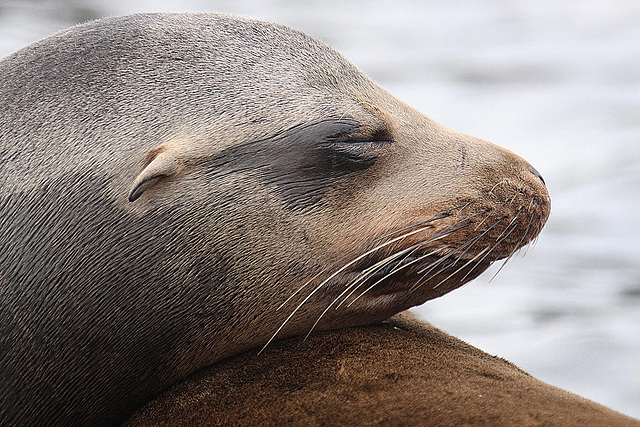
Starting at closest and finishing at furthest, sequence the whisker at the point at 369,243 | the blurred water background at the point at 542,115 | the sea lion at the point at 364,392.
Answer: the sea lion at the point at 364,392
the whisker at the point at 369,243
the blurred water background at the point at 542,115

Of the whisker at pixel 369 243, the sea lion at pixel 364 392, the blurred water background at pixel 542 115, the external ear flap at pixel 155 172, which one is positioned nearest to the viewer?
the sea lion at pixel 364 392

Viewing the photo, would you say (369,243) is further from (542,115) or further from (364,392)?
(542,115)

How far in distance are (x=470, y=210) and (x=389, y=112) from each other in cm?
34

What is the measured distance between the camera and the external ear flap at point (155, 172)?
7.23 ft

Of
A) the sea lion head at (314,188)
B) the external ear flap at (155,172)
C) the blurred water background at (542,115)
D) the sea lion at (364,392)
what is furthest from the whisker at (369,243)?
the blurred water background at (542,115)

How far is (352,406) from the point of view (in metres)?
2.07

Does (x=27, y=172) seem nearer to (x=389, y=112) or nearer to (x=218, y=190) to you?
(x=218, y=190)

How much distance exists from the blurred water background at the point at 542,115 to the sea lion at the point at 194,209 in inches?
61.1

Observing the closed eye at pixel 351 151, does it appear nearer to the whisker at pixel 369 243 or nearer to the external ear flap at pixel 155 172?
the whisker at pixel 369 243

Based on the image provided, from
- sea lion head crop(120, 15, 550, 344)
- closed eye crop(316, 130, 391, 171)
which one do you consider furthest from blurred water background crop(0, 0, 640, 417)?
closed eye crop(316, 130, 391, 171)

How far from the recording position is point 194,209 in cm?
226

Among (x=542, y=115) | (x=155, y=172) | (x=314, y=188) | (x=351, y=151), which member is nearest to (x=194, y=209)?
(x=155, y=172)

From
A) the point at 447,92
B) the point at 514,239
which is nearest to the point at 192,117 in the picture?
the point at 514,239

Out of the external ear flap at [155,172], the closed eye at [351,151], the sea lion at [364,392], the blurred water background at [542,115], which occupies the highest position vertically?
the external ear flap at [155,172]
